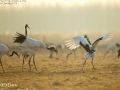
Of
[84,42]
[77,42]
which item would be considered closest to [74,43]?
[77,42]

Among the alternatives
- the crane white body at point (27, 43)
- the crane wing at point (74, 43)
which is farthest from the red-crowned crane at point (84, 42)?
the crane white body at point (27, 43)

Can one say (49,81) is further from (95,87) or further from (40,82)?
(95,87)

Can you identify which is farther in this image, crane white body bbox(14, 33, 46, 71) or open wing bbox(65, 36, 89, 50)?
crane white body bbox(14, 33, 46, 71)

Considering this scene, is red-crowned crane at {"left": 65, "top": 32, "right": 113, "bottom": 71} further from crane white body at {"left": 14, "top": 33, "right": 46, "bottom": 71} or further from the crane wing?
crane white body at {"left": 14, "top": 33, "right": 46, "bottom": 71}

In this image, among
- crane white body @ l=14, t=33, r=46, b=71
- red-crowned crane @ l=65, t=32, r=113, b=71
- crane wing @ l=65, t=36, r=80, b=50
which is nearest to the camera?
red-crowned crane @ l=65, t=32, r=113, b=71

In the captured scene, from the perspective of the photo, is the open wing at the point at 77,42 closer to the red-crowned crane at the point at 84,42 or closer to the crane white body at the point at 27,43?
the red-crowned crane at the point at 84,42

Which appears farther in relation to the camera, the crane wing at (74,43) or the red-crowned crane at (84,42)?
the crane wing at (74,43)

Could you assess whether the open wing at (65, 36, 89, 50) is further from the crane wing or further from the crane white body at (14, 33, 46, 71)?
the crane white body at (14, 33, 46, 71)

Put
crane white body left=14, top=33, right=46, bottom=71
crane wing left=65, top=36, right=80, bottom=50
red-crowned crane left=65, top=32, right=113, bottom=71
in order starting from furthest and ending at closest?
crane white body left=14, top=33, right=46, bottom=71 < crane wing left=65, top=36, right=80, bottom=50 < red-crowned crane left=65, top=32, right=113, bottom=71

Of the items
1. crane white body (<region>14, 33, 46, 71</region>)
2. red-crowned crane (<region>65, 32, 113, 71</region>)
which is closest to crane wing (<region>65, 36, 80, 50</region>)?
red-crowned crane (<region>65, 32, 113, 71</region>)

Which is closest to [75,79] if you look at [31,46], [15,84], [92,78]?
[92,78]

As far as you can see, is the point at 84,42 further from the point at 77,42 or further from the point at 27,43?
the point at 27,43

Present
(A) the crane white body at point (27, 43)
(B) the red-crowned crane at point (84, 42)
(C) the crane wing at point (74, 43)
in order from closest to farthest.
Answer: (B) the red-crowned crane at point (84, 42)
(C) the crane wing at point (74, 43)
(A) the crane white body at point (27, 43)

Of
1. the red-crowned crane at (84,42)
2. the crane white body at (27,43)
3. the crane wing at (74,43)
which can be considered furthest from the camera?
the crane white body at (27,43)
